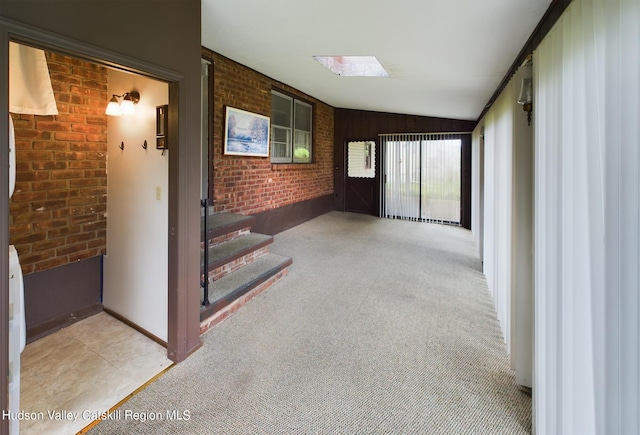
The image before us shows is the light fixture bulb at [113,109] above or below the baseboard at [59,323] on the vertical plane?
above

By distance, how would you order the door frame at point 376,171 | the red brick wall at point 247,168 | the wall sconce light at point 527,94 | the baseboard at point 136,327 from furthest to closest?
the door frame at point 376,171 → the red brick wall at point 247,168 → the baseboard at point 136,327 → the wall sconce light at point 527,94

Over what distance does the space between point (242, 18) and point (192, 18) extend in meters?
0.72

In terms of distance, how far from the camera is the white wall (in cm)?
233

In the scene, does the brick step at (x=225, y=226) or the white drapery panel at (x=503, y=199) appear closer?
the white drapery panel at (x=503, y=199)

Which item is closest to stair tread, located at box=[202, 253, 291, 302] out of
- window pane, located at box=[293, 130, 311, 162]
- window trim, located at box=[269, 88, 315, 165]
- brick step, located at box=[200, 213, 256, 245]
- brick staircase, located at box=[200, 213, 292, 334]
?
brick staircase, located at box=[200, 213, 292, 334]

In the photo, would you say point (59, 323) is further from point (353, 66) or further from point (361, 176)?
point (361, 176)

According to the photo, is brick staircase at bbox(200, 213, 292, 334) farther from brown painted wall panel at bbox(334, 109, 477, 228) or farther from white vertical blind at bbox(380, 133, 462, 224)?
white vertical blind at bbox(380, 133, 462, 224)

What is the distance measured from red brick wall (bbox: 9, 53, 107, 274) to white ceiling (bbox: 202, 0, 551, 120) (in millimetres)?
1260

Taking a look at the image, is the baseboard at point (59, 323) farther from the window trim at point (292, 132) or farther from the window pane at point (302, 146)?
the window pane at point (302, 146)

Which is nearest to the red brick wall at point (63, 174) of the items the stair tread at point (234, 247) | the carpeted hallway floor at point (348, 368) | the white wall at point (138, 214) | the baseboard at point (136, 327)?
the white wall at point (138, 214)

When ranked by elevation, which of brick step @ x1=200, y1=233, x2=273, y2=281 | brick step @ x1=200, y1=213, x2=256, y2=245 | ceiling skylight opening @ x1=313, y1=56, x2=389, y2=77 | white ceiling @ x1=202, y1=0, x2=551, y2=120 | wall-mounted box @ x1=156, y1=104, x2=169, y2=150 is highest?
ceiling skylight opening @ x1=313, y1=56, x2=389, y2=77

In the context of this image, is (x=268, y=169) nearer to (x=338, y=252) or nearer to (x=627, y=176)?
(x=338, y=252)

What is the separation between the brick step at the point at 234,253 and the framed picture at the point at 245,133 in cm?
127

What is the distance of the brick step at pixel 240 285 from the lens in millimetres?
2663
